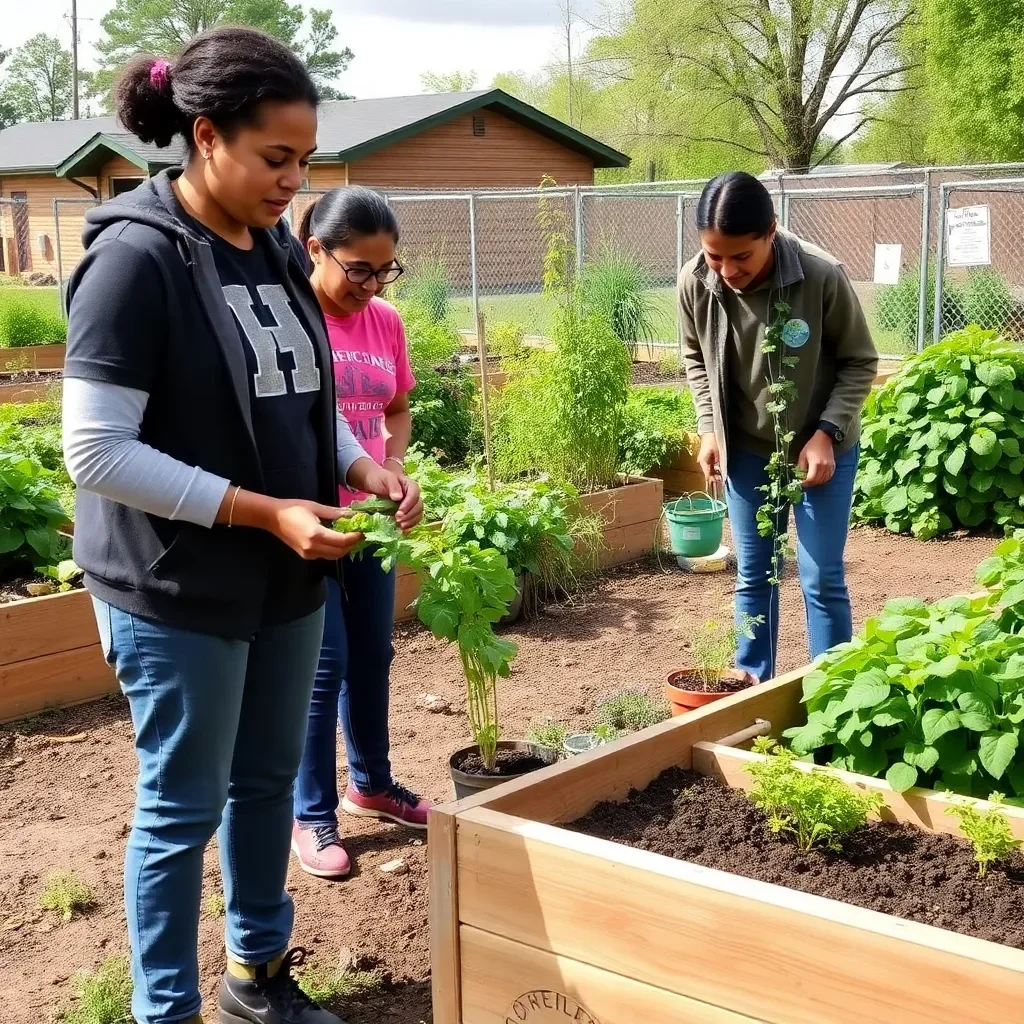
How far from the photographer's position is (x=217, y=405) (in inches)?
89.5

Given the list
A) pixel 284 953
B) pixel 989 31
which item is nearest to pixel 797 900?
pixel 284 953

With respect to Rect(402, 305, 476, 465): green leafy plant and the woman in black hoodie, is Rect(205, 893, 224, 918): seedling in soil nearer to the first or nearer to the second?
the woman in black hoodie

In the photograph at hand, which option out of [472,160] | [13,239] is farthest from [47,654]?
[13,239]

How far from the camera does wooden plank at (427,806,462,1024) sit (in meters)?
2.40

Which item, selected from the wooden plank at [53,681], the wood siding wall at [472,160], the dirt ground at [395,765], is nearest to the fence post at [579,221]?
the dirt ground at [395,765]

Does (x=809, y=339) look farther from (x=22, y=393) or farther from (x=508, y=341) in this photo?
(x=22, y=393)

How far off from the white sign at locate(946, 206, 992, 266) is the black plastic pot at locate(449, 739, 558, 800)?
27.1 feet

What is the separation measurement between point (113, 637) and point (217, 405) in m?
0.49

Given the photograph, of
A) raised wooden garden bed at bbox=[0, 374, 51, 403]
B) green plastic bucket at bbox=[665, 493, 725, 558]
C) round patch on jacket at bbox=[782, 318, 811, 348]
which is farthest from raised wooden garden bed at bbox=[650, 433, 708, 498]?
Result: raised wooden garden bed at bbox=[0, 374, 51, 403]

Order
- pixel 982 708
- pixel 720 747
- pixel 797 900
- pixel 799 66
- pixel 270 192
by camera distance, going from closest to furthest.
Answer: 1. pixel 797 900
2. pixel 270 192
3. pixel 982 708
4. pixel 720 747
5. pixel 799 66

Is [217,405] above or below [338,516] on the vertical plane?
above

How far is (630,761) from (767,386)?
62.1 inches

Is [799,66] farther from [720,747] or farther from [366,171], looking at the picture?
[720,747]

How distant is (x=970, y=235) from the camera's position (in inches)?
413
